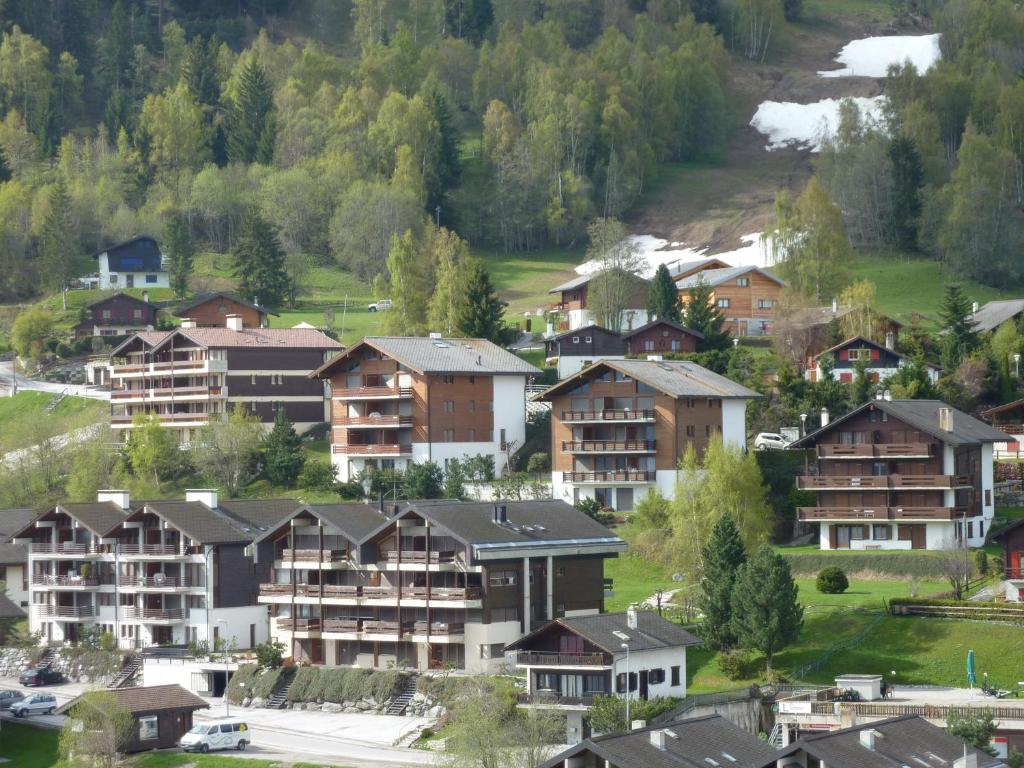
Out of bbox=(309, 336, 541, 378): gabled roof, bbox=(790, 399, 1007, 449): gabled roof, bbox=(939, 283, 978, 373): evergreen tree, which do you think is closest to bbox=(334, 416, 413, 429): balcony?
bbox=(309, 336, 541, 378): gabled roof

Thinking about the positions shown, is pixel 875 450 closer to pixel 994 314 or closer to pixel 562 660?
pixel 562 660

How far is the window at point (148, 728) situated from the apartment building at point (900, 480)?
28.4 m

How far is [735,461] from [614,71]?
104732 millimetres

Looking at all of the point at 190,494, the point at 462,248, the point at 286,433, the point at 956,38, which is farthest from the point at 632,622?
the point at 956,38

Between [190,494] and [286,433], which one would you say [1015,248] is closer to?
[286,433]

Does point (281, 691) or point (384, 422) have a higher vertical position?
point (384, 422)

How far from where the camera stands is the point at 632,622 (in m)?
60.3

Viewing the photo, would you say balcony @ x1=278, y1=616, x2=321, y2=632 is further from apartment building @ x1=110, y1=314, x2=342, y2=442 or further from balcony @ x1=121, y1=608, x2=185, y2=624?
apartment building @ x1=110, y1=314, x2=342, y2=442

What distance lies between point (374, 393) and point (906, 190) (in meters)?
57.0

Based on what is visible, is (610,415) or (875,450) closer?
(875,450)

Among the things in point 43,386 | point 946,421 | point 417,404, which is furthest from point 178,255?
point 946,421

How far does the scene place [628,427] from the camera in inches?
3430

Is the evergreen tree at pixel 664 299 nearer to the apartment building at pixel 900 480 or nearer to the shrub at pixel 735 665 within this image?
the apartment building at pixel 900 480

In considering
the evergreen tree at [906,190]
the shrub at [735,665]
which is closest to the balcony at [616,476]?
the shrub at [735,665]
